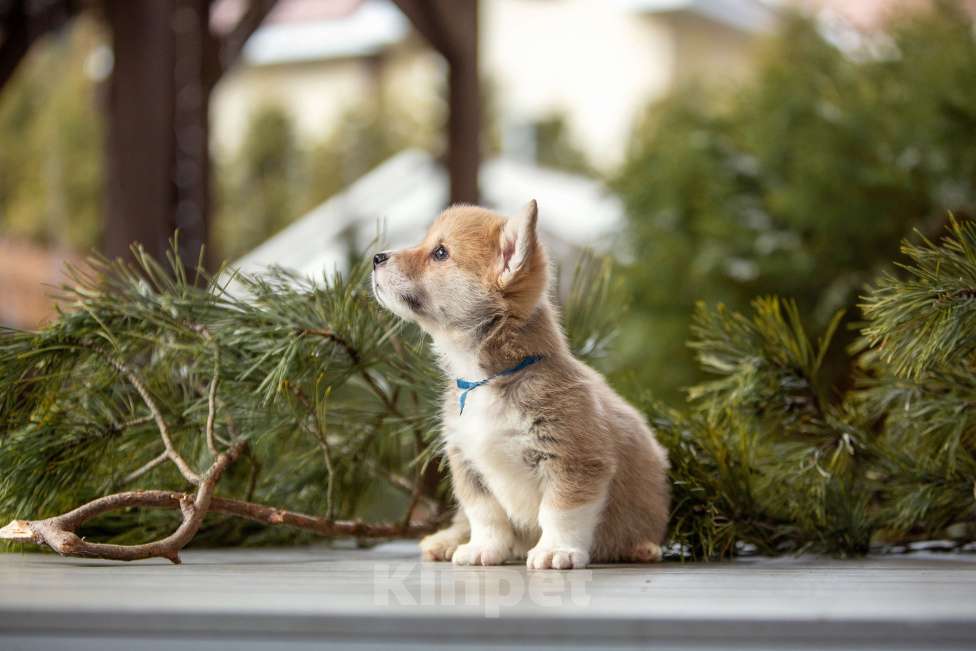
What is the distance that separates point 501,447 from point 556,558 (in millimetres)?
165

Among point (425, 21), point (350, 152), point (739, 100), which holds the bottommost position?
point (350, 152)

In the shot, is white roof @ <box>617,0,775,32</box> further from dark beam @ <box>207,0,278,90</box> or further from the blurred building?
dark beam @ <box>207,0,278,90</box>

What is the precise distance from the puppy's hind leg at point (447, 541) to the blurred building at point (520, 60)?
848cm

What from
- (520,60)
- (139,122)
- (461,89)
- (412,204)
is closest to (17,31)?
(139,122)

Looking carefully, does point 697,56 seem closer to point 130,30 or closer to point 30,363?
point 130,30

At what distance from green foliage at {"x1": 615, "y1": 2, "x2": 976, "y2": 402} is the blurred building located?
586cm

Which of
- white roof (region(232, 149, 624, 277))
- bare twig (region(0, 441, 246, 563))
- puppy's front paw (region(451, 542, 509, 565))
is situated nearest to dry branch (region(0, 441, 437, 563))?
bare twig (region(0, 441, 246, 563))

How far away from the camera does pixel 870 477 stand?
1665mm

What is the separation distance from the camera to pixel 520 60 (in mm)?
11758

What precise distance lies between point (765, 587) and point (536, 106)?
10.6 meters

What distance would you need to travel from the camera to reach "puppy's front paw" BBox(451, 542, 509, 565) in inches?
57.7

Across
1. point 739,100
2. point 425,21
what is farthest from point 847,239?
point 425,21

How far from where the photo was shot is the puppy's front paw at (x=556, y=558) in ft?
4.50

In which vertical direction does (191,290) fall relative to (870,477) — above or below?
above
